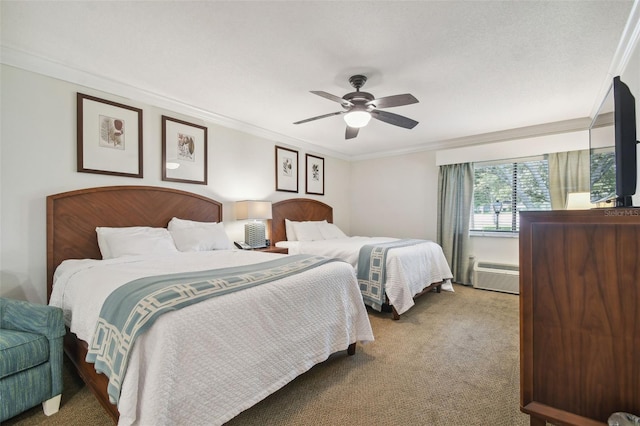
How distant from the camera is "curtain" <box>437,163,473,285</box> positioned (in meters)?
4.79

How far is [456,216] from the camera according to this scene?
4891mm

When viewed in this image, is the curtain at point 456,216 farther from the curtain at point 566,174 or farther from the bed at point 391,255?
the curtain at point 566,174

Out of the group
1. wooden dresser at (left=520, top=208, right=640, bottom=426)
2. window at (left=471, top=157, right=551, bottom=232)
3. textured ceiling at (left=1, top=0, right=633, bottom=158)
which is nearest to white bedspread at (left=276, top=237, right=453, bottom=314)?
window at (left=471, top=157, right=551, bottom=232)

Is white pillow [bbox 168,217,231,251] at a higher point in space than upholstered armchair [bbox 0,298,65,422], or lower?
higher

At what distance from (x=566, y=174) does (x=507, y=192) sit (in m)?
0.76

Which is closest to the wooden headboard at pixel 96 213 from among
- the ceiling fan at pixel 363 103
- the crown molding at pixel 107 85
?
the crown molding at pixel 107 85

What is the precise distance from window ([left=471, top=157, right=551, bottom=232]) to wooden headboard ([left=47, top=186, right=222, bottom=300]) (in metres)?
4.38

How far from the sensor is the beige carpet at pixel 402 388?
1671 mm

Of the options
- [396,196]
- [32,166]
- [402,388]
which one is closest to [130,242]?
[32,166]

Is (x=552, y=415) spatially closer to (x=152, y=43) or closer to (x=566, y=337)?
(x=566, y=337)

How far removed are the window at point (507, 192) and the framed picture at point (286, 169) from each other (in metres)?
2.97

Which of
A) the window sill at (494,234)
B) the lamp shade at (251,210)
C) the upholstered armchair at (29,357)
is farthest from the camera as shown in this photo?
the window sill at (494,234)

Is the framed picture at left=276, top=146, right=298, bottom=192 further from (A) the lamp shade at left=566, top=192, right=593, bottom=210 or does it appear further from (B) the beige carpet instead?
(A) the lamp shade at left=566, top=192, right=593, bottom=210

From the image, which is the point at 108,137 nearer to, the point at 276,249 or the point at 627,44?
the point at 276,249
